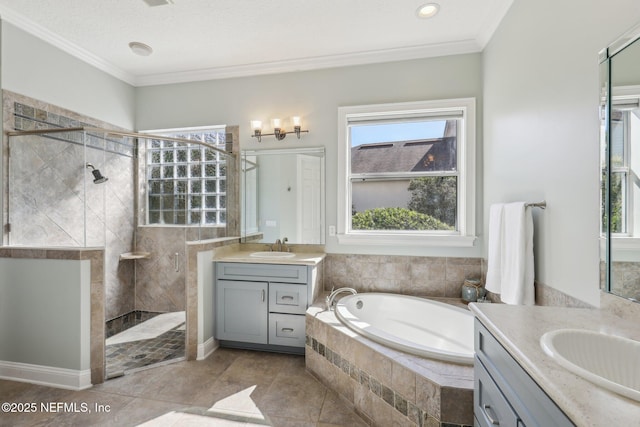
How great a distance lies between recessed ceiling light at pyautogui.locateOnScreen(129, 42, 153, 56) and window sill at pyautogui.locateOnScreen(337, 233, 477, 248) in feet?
8.20

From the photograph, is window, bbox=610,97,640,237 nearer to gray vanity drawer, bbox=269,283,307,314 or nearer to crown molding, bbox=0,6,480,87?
crown molding, bbox=0,6,480,87

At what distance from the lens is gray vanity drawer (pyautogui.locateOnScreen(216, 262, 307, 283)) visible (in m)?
2.44

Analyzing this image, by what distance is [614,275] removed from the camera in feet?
3.71

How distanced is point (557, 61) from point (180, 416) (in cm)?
292

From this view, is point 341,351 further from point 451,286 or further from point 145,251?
point 145,251

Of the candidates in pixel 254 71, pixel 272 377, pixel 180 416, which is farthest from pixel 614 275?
pixel 254 71

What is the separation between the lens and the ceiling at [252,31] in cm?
212

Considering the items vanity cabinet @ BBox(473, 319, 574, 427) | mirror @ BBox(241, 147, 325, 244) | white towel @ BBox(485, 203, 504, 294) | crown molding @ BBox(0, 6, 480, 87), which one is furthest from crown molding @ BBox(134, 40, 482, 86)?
A: vanity cabinet @ BBox(473, 319, 574, 427)

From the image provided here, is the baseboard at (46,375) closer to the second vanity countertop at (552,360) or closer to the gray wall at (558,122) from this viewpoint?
the second vanity countertop at (552,360)

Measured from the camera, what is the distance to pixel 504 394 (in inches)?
35.0

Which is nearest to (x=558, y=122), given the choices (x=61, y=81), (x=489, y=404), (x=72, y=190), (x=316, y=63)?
(x=489, y=404)

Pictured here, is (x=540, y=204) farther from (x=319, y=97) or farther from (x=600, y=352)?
(x=319, y=97)

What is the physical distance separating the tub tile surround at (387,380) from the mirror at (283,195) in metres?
1.05

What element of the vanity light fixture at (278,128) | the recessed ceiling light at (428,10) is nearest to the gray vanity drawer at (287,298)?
the vanity light fixture at (278,128)
